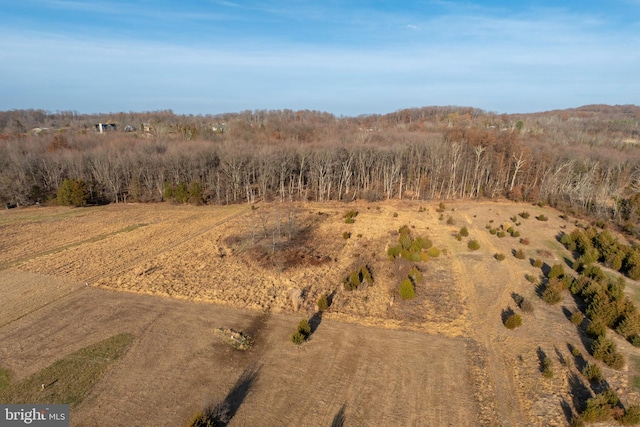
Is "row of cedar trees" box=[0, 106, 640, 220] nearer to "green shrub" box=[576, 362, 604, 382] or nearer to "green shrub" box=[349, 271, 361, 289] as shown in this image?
"green shrub" box=[349, 271, 361, 289]

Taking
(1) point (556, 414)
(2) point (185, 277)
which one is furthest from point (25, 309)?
(1) point (556, 414)

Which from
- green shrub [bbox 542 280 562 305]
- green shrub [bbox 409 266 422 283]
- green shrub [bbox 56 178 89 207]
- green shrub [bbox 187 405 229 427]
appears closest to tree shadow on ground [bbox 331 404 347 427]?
green shrub [bbox 187 405 229 427]

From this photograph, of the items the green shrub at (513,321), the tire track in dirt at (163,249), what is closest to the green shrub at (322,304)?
the green shrub at (513,321)

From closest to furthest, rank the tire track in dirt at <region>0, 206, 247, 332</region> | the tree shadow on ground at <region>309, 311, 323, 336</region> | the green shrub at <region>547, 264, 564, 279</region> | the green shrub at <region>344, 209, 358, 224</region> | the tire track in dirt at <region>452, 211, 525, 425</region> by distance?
1. the tire track in dirt at <region>452, 211, 525, 425</region>
2. the tree shadow on ground at <region>309, 311, 323, 336</region>
3. the tire track in dirt at <region>0, 206, 247, 332</region>
4. the green shrub at <region>547, 264, 564, 279</region>
5. the green shrub at <region>344, 209, 358, 224</region>

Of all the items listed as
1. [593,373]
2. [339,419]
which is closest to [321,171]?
[593,373]

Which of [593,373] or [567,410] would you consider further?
[593,373]

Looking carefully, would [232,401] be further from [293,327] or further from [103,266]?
[103,266]
